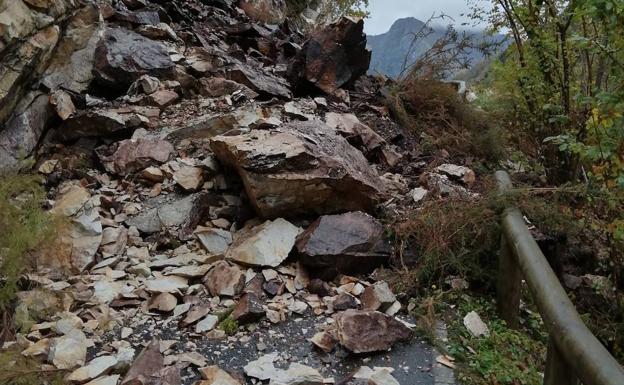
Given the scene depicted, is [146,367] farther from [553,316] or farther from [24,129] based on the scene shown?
[24,129]

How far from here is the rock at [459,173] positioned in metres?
5.60

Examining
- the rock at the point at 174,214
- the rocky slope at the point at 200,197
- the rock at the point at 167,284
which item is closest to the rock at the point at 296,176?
the rocky slope at the point at 200,197

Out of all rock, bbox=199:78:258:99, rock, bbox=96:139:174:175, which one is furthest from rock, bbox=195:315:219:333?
rock, bbox=199:78:258:99

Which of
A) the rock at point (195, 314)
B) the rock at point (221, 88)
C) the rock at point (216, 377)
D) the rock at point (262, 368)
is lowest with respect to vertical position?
the rock at point (262, 368)

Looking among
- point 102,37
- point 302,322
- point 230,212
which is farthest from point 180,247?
point 102,37

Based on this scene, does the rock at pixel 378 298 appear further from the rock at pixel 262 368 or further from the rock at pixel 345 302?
the rock at pixel 262 368

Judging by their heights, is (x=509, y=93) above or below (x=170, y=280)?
above

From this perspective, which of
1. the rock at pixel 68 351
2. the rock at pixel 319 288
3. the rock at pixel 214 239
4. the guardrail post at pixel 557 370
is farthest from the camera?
the rock at pixel 214 239

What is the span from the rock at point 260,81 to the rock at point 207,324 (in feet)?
12.8

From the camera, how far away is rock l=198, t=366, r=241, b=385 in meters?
2.61

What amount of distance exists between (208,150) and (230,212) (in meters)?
1.08

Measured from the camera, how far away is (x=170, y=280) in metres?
3.69

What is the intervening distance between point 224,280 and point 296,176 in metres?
1.10

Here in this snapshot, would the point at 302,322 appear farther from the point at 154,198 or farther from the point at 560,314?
the point at 154,198
